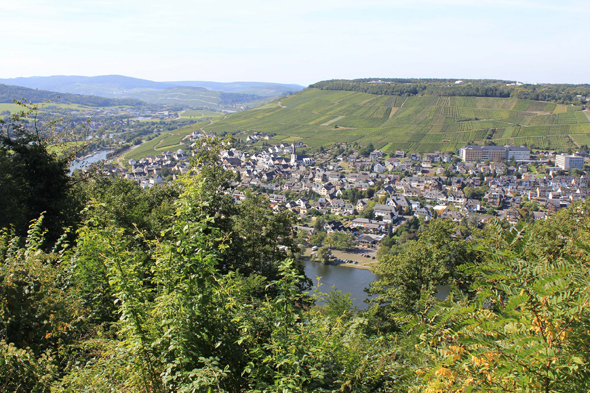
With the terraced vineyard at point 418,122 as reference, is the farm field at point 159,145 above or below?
below

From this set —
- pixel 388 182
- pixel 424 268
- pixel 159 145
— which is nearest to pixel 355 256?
pixel 424 268

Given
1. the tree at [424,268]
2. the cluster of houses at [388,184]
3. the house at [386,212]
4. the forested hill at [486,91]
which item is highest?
the forested hill at [486,91]

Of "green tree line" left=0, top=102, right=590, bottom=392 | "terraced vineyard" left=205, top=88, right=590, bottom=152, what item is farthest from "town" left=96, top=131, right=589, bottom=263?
"green tree line" left=0, top=102, right=590, bottom=392

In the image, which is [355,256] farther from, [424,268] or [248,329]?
[248,329]

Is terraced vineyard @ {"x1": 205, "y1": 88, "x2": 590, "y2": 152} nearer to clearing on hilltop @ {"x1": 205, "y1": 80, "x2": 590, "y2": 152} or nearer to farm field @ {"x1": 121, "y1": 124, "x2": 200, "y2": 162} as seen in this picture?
clearing on hilltop @ {"x1": 205, "y1": 80, "x2": 590, "y2": 152}

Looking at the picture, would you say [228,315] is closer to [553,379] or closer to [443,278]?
[553,379]

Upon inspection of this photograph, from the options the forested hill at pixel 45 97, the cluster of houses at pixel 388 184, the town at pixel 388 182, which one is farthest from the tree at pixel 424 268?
the forested hill at pixel 45 97

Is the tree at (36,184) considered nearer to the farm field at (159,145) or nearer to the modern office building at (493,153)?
the farm field at (159,145)

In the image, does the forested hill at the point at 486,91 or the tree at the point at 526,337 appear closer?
the tree at the point at 526,337

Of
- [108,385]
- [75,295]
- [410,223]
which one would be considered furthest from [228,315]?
[410,223]

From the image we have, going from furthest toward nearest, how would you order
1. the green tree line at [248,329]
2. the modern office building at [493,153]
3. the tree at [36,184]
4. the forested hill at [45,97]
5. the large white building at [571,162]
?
the forested hill at [45,97], the modern office building at [493,153], the large white building at [571,162], the tree at [36,184], the green tree line at [248,329]
